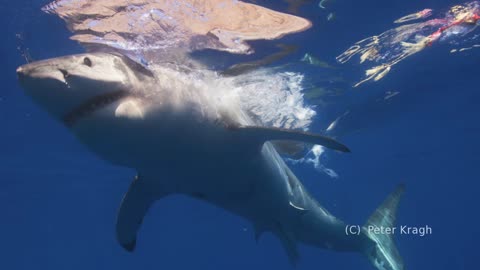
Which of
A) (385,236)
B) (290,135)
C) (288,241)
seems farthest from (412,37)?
(290,135)

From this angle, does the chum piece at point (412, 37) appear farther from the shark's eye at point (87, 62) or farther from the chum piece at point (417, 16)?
the shark's eye at point (87, 62)

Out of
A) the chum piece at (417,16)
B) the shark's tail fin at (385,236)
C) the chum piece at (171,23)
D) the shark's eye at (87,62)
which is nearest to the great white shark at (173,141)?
the shark's eye at (87,62)

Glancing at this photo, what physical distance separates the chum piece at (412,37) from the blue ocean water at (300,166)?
504 millimetres

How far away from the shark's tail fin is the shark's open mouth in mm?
8147

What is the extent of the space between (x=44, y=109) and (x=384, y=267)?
375 inches

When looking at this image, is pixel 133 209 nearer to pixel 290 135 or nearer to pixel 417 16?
pixel 290 135

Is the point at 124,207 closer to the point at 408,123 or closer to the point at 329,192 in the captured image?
the point at 408,123

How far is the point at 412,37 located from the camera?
10875mm

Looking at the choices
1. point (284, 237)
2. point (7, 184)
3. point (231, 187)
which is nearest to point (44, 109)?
point (231, 187)

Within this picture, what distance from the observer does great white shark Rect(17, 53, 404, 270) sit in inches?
113

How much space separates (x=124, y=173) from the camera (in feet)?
82.0

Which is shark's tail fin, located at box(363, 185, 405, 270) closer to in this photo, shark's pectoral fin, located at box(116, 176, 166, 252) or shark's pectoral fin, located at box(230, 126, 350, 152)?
shark's pectoral fin, located at box(230, 126, 350, 152)

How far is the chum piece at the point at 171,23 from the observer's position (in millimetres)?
7680

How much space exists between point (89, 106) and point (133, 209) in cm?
352
